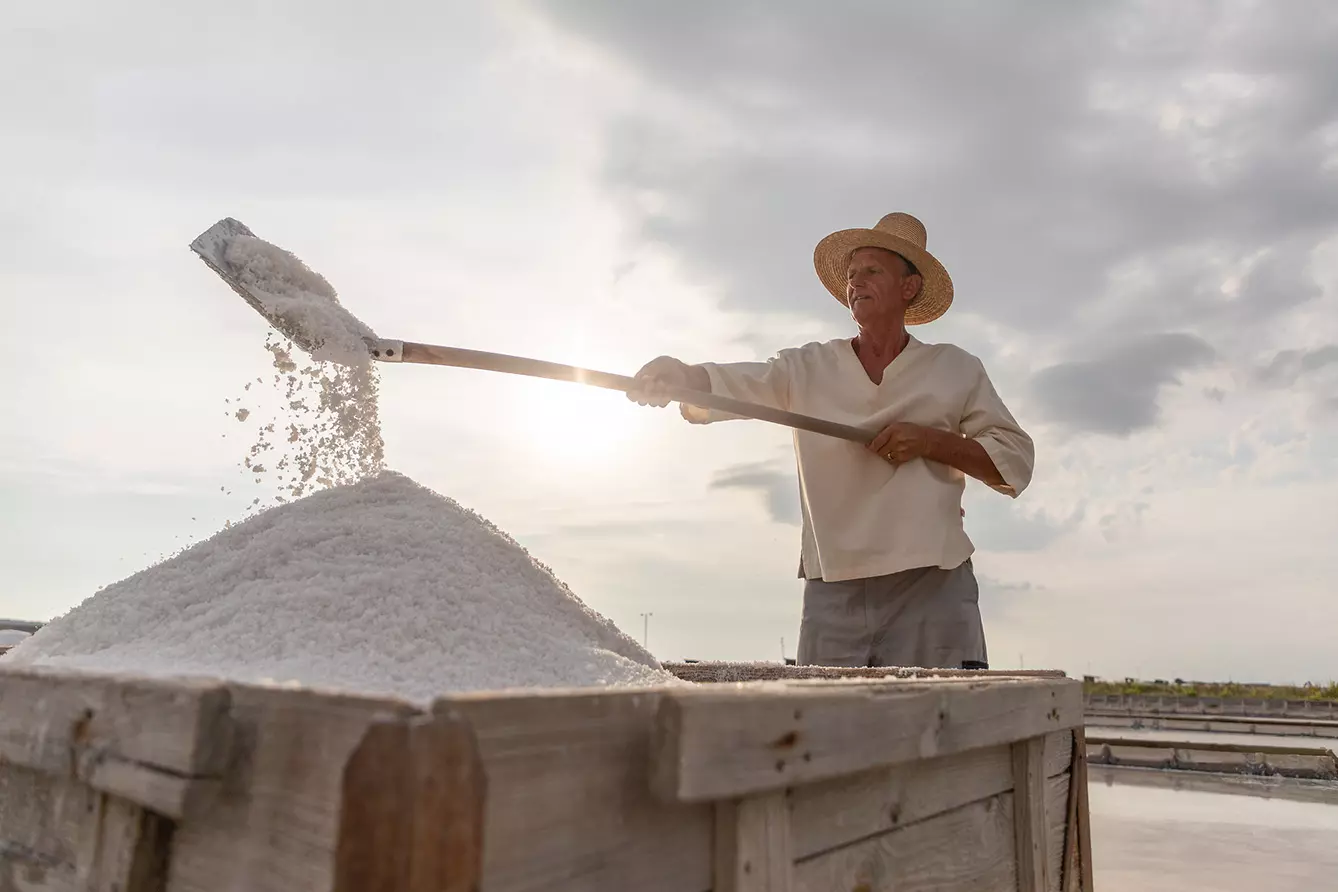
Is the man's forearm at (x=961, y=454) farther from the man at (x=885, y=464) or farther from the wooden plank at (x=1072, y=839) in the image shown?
the wooden plank at (x=1072, y=839)

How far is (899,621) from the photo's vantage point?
2.93 metres

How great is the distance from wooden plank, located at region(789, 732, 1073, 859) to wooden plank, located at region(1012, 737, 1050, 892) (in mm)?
24

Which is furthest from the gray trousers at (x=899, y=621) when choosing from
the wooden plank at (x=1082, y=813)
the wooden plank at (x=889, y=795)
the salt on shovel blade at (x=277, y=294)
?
the salt on shovel blade at (x=277, y=294)

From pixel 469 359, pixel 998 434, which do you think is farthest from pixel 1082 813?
pixel 469 359

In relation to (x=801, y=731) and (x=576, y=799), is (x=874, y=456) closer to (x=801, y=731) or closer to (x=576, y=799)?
(x=801, y=731)

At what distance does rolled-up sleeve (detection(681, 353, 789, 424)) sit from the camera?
3.15 m

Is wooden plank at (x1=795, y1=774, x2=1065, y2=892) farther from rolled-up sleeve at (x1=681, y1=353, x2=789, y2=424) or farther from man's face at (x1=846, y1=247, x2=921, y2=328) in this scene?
man's face at (x1=846, y1=247, x2=921, y2=328)

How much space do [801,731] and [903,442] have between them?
2193mm

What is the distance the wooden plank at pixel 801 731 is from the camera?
0.73 meters

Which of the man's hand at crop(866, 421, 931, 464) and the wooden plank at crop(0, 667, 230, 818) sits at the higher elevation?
the man's hand at crop(866, 421, 931, 464)

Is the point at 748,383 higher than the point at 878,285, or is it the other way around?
the point at 878,285

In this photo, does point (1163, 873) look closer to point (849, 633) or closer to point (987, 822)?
point (849, 633)

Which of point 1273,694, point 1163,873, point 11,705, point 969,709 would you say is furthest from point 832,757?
point 1273,694

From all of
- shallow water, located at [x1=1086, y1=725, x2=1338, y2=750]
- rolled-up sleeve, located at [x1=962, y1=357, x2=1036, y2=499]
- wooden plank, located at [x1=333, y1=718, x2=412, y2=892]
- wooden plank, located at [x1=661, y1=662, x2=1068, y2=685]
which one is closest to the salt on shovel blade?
wooden plank, located at [x1=661, y1=662, x2=1068, y2=685]
